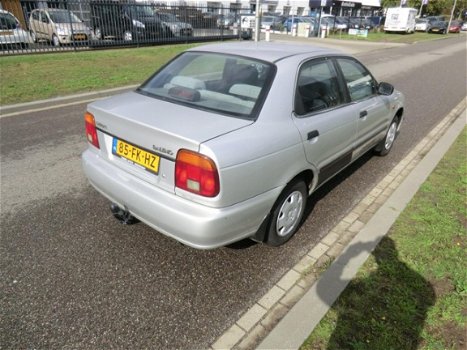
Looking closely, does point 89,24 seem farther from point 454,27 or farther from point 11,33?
point 454,27

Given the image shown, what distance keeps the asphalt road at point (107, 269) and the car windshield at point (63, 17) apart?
1202 cm

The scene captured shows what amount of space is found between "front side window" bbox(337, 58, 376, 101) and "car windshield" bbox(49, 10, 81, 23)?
1368 cm

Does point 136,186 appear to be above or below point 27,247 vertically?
above

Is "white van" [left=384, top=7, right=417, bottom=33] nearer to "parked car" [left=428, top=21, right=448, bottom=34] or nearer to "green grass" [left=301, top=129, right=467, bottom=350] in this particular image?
"parked car" [left=428, top=21, right=448, bottom=34]

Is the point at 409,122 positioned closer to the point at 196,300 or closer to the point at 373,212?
the point at 373,212

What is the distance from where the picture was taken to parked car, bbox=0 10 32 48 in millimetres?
12516

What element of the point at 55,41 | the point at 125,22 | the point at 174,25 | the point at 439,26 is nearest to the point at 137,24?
the point at 125,22

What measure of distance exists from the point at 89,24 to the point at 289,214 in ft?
49.6

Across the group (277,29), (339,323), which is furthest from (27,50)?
(277,29)

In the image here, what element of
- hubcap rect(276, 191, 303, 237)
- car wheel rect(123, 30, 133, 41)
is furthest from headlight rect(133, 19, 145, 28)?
hubcap rect(276, 191, 303, 237)

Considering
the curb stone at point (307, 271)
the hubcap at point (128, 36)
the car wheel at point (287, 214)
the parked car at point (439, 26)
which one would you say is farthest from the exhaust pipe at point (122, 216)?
the parked car at point (439, 26)

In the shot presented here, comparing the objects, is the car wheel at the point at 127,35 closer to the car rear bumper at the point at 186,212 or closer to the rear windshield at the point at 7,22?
the rear windshield at the point at 7,22

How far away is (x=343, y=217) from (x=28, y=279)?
2.92 metres

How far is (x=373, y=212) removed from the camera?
383 centimetres
